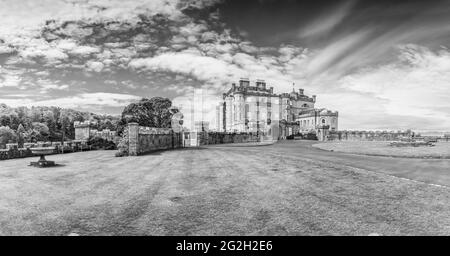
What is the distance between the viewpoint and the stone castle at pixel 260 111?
233 feet

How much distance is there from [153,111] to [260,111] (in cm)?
4220

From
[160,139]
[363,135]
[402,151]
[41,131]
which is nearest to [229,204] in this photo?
[402,151]

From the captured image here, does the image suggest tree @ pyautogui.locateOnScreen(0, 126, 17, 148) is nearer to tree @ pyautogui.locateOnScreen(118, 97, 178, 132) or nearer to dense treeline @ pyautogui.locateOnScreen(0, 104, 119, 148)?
dense treeline @ pyautogui.locateOnScreen(0, 104, 119, 148)

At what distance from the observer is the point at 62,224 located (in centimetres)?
520

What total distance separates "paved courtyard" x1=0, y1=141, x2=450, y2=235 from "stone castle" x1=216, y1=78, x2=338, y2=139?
2066 inches

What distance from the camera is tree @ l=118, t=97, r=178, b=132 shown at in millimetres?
36812

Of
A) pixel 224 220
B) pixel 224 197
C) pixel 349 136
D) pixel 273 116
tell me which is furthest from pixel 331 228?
pixel 273 116

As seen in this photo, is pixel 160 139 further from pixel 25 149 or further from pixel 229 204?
pixel 229 204

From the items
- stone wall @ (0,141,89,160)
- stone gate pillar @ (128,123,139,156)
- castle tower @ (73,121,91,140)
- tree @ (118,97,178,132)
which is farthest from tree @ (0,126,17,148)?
stone gate pillar @ (128,123,139,156)

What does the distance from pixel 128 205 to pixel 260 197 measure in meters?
3.22

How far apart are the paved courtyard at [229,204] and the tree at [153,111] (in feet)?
87.5

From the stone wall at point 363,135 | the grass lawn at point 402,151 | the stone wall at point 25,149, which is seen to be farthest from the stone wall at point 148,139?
the stone wall at point 363,135

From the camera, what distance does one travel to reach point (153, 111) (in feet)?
123
